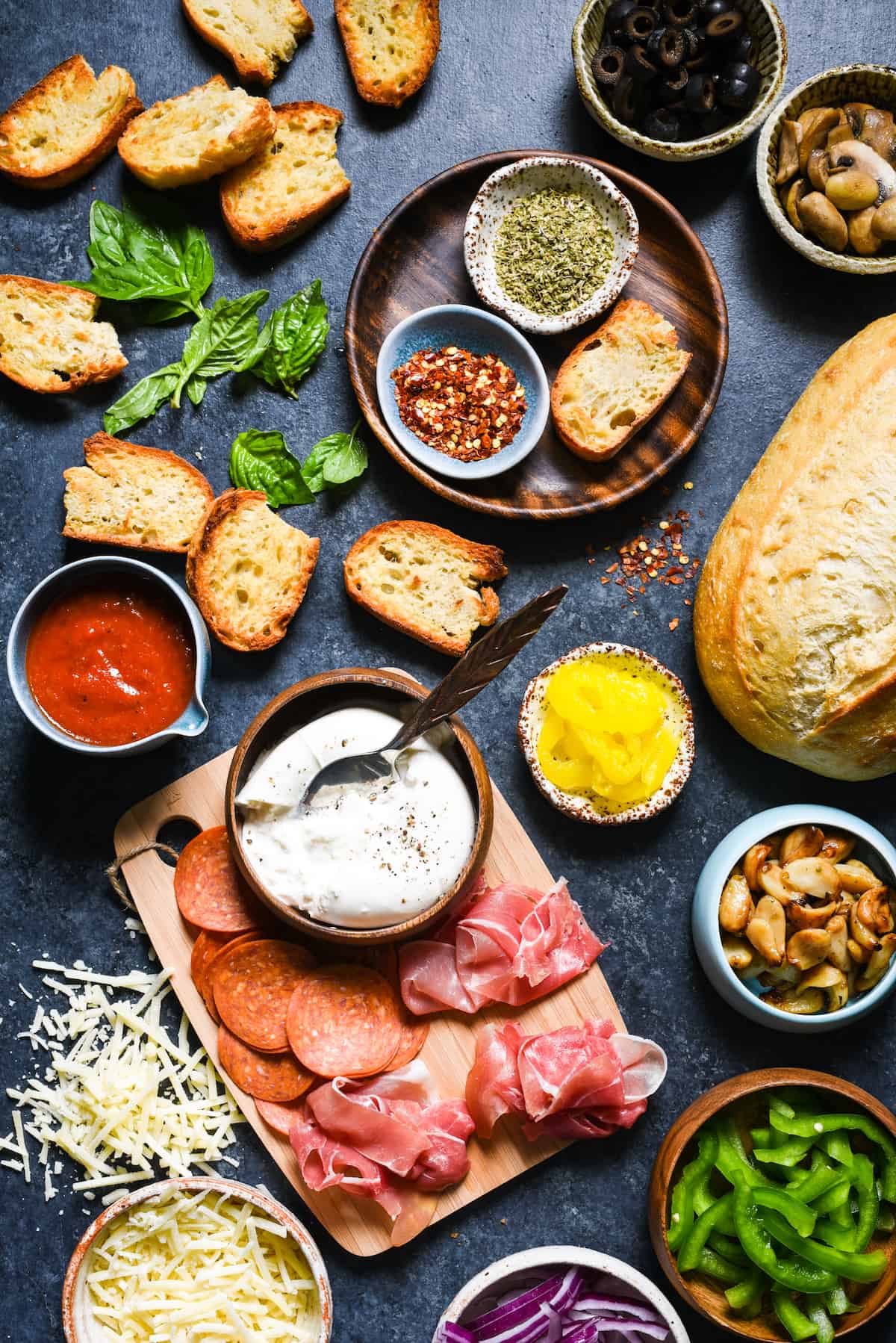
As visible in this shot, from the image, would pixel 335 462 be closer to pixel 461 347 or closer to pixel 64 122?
pixel 461 347

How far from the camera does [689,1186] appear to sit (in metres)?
2.85

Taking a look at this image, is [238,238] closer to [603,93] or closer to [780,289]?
[603,93]

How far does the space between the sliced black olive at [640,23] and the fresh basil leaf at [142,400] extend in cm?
155

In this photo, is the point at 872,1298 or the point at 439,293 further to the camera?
the point at 439,293

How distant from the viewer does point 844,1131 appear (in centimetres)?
289

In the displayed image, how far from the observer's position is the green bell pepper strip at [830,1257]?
2.75 meters

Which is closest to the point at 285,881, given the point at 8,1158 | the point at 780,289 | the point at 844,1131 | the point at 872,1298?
the point at 8,1158

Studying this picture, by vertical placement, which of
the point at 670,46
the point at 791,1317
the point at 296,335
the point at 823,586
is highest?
the point at 670,46

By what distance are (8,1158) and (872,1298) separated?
2.31m

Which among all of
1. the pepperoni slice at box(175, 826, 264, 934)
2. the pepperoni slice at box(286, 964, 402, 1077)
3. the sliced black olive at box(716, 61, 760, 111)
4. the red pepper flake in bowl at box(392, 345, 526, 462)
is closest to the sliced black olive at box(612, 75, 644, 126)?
the sliced black olive at box(716, 61, 760, 111)

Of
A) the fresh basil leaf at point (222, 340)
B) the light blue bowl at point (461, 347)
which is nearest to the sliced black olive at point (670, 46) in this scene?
the light blue bowl at point (461, 347)

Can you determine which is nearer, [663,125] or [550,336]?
[663,125]

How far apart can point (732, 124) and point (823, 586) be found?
1.36 meters

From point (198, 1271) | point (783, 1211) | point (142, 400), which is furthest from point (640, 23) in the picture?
point (198, 1271)
